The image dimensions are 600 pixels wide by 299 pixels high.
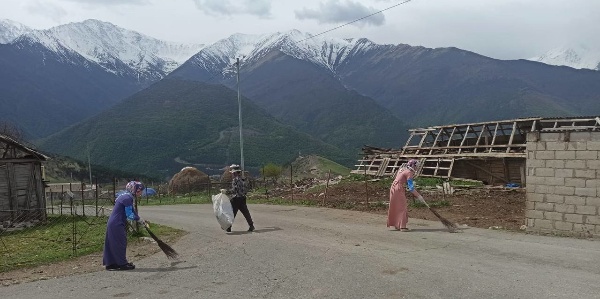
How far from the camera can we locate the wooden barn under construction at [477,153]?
25422mm

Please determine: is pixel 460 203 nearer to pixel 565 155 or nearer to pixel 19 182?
pixel 565 155

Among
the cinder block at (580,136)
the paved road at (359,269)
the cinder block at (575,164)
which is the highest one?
the cinder block at (580,136)

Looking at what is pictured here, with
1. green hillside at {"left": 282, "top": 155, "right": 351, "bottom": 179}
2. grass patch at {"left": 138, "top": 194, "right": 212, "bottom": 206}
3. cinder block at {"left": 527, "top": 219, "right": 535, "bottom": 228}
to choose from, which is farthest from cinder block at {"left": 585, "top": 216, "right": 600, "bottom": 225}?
green hillside at {"left": 282, "top": 155, "right": 351, "bottom": 179}

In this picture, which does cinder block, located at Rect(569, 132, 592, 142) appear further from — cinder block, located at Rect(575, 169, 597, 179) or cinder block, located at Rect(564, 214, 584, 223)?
cinder block, located at Rect(564, 214, 584, 223)

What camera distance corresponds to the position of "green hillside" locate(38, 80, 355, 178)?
317 feet

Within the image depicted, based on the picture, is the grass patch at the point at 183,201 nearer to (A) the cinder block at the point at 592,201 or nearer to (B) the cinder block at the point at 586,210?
(B) the cinder block at the point at 586,210

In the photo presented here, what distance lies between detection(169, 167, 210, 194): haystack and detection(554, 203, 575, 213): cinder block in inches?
1295

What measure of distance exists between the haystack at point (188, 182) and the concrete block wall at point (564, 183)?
32.4m

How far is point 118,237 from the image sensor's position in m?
10.5

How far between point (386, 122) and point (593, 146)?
133 metres

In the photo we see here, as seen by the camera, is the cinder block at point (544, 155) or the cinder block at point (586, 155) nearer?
the cinder block at point (586, 155)

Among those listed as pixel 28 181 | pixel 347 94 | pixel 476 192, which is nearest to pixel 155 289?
pixel 476 192

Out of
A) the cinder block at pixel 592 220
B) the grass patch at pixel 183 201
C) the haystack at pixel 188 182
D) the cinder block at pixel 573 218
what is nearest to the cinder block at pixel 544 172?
the cinder block at pixel 573 218

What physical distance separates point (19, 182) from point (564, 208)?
2198 centimetres
